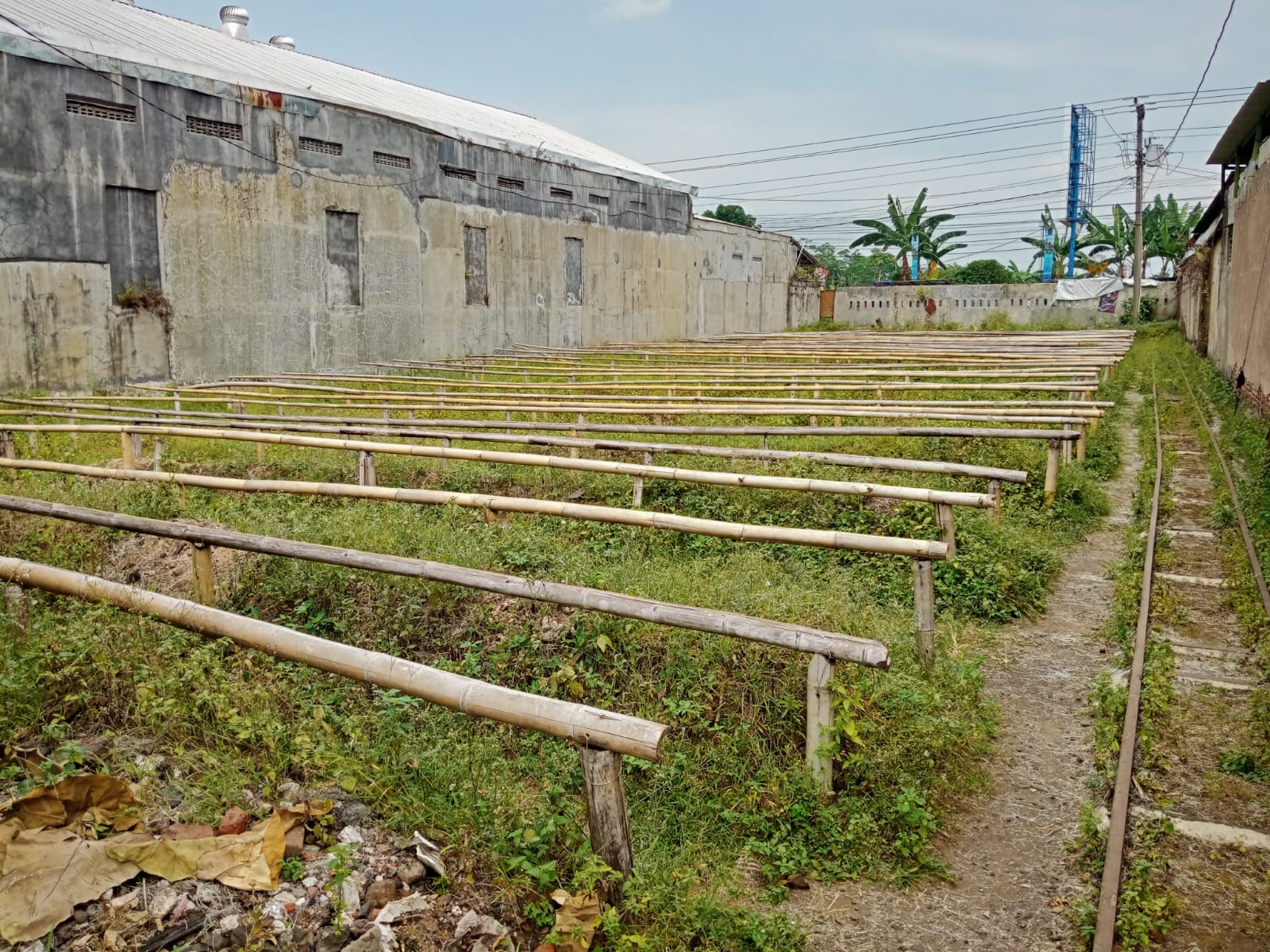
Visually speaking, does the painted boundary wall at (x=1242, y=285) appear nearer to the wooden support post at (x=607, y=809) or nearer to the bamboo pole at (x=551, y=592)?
the bamboo pole at (x=551, y=592)

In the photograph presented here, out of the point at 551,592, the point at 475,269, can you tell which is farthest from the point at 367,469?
the point at 475,269

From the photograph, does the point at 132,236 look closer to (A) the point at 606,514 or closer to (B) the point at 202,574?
(B) the point at 202,574

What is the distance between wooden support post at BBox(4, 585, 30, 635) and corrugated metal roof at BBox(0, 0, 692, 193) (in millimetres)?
14521

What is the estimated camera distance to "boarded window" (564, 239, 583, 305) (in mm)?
27203

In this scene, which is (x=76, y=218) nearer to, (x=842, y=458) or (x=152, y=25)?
(x=152, y=25)

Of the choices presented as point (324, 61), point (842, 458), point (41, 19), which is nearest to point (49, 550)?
point (842, 458)

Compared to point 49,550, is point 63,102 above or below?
above

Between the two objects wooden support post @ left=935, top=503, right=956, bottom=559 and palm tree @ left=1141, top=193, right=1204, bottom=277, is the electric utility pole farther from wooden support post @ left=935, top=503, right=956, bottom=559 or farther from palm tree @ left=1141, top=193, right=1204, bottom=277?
wooden support post @ left=935, top=503, right=956, bottom=559

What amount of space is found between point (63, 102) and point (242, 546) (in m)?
14.8

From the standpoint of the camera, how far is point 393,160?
21922mm

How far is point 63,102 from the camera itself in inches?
642

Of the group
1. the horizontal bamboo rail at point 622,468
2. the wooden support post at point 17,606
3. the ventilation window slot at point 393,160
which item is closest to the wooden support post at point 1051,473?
the horizontal bamboo rail at point 622,468

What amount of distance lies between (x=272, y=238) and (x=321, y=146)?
7.79 ft

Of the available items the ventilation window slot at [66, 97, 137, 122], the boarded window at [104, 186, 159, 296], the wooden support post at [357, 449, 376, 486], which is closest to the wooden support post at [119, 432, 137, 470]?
the wooden support post at [357, 449, 376, 486]
